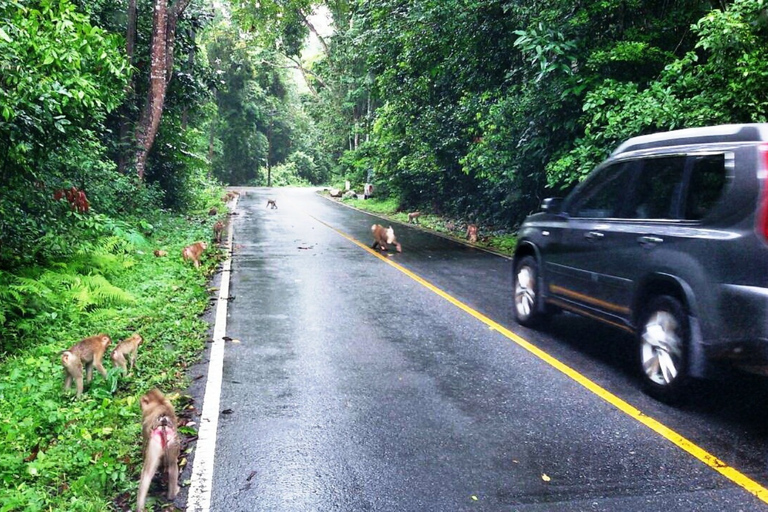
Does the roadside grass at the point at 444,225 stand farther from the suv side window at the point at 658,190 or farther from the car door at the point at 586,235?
the suv side window at the point at 658,190

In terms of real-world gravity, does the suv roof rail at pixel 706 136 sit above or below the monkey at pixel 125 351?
above

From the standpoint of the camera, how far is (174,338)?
23.8 ft

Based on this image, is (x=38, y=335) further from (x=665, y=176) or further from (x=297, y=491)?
(x=665, y=176)

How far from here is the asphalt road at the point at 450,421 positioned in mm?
3881

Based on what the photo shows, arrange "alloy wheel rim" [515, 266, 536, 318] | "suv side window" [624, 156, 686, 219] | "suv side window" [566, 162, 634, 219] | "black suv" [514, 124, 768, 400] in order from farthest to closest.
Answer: "alloy wheel rim" [515, 266, 536, 318] → "suv side window" [566, 162, 634, 219] → "suv side window" [624, 156, 686, 219] → "black suv" [514, 124, 768, 400]

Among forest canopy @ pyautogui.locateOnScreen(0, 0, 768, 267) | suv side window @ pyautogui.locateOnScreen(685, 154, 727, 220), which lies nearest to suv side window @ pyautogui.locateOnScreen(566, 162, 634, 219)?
suv side window @ pyautogui.locateOnScreen(685, 154, 727, 220)

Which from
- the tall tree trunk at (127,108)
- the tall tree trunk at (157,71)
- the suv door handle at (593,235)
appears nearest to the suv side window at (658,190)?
the suv door handle at (593,235)

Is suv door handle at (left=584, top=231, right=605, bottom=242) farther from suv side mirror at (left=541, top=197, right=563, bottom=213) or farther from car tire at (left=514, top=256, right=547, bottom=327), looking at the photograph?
car tire at (left=514, top=256, right=547, bottom=327)

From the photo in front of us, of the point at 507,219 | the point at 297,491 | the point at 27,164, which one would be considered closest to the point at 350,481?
the point at 297,491

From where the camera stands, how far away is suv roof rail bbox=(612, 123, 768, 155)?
466cm

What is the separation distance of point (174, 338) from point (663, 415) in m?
5.08

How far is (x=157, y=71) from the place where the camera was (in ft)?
56.0

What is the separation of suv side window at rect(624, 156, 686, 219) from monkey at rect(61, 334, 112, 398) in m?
5.08

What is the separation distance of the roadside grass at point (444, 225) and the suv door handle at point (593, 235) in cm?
296
